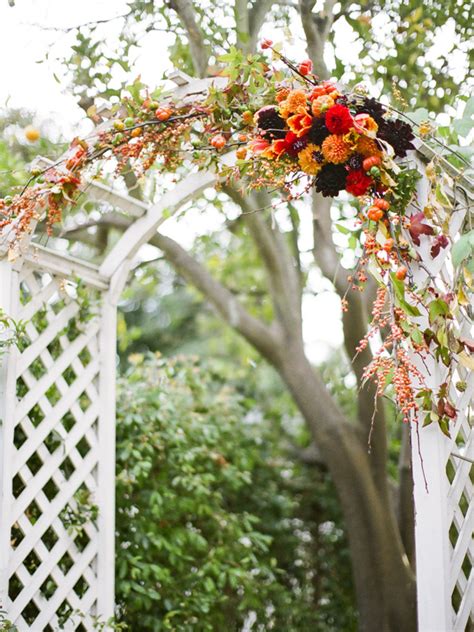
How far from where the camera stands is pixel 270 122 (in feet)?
7.26

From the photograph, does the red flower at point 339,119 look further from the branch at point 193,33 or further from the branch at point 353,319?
the branch at point 353,319

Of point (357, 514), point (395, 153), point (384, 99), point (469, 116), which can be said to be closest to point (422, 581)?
point (395, 153)

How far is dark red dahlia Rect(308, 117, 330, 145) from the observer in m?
2.11

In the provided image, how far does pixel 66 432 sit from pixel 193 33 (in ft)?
5.69

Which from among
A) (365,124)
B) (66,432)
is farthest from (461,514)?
(66,432)

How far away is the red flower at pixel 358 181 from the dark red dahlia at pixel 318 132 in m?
0.11

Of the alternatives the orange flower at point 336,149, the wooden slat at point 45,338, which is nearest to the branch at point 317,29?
the wooden slat at point 45,338

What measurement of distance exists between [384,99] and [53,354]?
1878 mm

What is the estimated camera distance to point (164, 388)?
14.5 feet

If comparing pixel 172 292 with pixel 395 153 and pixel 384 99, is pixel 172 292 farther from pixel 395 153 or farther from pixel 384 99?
pixel 395 153

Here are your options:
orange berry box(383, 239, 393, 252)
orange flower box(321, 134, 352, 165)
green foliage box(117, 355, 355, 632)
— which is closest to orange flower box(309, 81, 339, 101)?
orange flower box(321, 134, 352, 165)

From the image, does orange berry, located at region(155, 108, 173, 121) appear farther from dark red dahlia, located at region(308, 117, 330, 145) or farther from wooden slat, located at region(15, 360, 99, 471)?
wooden slat, located at region(15, 360, 99, 471)

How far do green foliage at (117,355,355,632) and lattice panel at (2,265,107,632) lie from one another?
A: 0.59 meters

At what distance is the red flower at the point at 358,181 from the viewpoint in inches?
82.8
